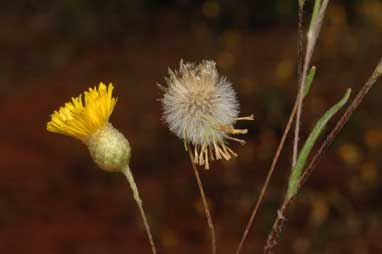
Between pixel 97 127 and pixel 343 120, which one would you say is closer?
pixel 343 120

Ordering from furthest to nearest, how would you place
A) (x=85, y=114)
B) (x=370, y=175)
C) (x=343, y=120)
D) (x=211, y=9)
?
1. (x=211, y=9)
2. (x=370, y=175)
3. (x=85, y=114)
4. (x=343, y=120)

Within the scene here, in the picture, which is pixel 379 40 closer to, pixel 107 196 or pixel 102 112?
pixel 107 196

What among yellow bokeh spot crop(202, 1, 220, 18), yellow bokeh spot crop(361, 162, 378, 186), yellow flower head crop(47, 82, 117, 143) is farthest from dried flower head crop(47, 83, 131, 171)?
yellow bokeh spot crop(202, 1, 220, 18)

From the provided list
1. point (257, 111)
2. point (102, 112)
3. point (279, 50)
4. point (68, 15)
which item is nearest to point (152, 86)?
point (279, 50)

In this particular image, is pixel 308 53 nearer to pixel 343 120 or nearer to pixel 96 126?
pixel 343 120

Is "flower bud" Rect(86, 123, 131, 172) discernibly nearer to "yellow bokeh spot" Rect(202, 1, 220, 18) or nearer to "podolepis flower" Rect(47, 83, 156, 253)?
"podolepis flower" Rect(47, 83, 156, 253)

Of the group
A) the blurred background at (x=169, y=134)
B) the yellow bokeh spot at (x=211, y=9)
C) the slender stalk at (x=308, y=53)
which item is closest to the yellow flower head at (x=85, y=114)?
the slender stalk at (x=308, y=53)

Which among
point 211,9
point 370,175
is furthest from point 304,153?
point 211,9
